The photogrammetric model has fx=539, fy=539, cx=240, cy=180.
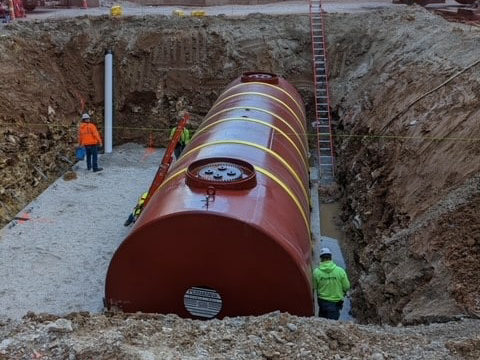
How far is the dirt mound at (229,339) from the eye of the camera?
4855 mm

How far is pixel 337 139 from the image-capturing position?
14703 millimetres

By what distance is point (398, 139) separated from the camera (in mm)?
10281

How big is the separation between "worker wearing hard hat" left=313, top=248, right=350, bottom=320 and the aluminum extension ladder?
6568 mm

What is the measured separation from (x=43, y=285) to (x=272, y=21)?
1160cm

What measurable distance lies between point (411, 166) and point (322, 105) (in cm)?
683

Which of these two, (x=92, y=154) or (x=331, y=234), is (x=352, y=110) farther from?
(x=92, y=154)

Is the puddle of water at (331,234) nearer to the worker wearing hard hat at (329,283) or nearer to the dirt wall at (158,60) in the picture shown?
the worker wearing hard hat at (329,283)

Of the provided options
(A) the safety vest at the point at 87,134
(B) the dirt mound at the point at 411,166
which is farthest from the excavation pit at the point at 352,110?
(A) the safety vest at the point at 87,134

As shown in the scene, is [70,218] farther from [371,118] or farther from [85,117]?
Answer: [371,118]

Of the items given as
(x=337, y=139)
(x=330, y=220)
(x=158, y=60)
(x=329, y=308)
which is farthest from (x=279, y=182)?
(x=158, y=60)

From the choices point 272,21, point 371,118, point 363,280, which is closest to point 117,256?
point 363,280

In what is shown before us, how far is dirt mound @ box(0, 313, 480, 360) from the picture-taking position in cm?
486

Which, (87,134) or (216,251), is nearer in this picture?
(216,251)

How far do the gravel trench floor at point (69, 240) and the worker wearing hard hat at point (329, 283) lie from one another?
369cm
